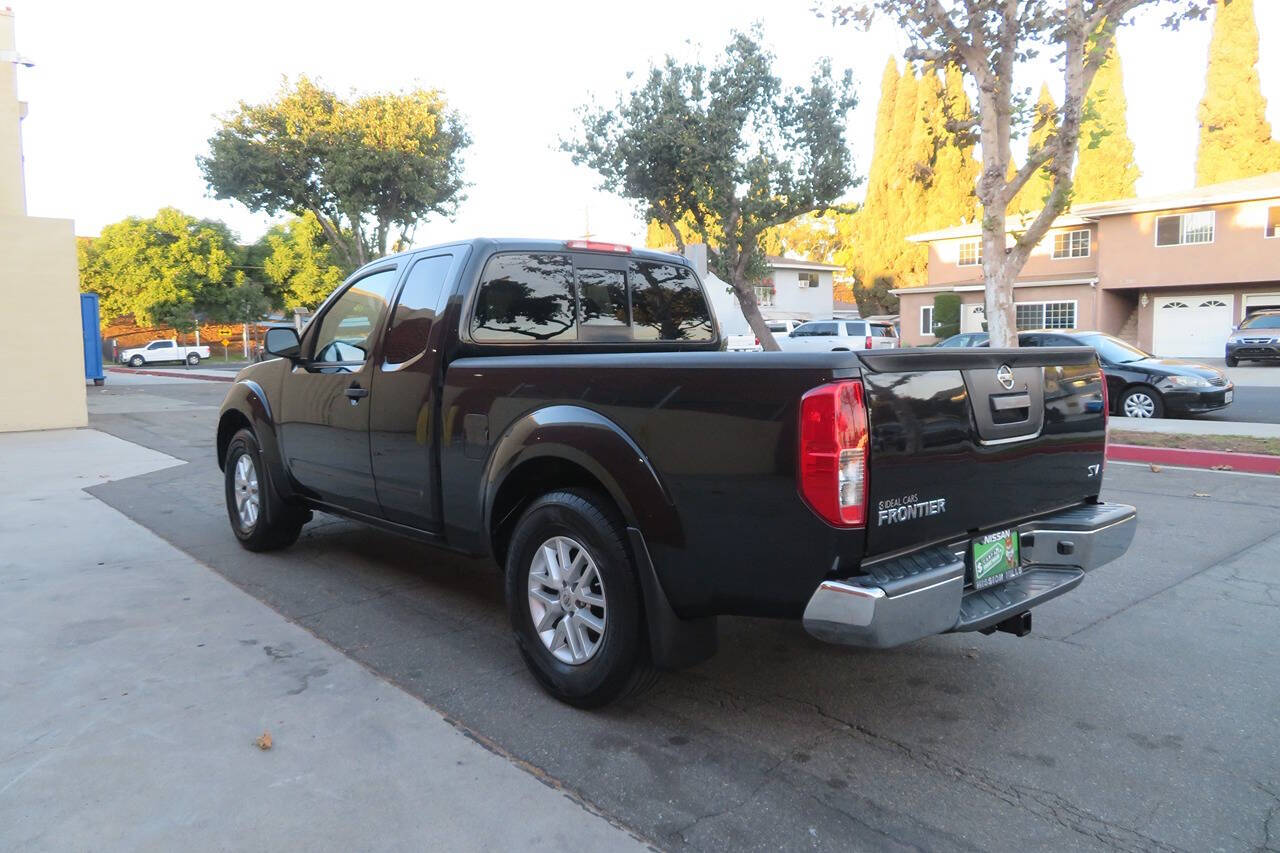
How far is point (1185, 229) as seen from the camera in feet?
Answer: 101

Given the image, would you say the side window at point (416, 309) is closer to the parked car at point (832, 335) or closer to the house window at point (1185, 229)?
the parked car at point (832, 335)

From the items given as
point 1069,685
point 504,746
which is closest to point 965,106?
point 1069,685

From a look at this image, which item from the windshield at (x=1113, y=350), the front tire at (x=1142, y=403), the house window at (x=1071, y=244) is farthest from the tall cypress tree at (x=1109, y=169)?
the front tire at (x=1142, y=403)

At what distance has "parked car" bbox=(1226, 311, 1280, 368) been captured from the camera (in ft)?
81.3

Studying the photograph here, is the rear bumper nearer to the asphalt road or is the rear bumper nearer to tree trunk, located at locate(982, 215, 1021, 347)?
the asphalt road

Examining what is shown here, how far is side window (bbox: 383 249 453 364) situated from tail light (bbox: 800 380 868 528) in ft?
7.68

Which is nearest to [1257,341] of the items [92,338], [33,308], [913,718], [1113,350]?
[1113,350]

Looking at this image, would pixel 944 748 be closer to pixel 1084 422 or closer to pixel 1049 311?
pixel 1084 422

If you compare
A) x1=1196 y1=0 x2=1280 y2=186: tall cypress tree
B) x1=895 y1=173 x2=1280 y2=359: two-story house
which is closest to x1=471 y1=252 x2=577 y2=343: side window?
x1=895 y1=173 x2=1280 y2=359: two-story house

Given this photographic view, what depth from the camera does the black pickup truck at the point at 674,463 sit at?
293cm

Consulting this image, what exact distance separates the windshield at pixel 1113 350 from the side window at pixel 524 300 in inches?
477

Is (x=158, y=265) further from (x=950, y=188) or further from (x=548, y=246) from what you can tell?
(x=548, y=246)

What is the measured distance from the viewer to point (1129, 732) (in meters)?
3.46

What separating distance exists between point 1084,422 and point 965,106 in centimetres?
1310
